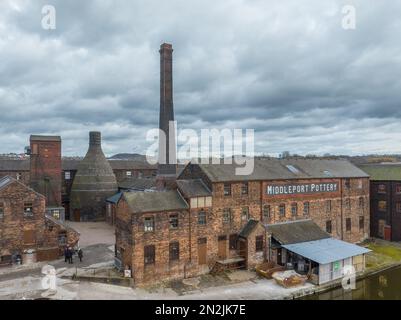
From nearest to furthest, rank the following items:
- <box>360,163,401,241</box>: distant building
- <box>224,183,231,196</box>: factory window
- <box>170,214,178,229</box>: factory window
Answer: <box>170,214,178,229</box>: factory window → <box>224,183,231,196</box>: factory window → <box>360,163,401,241</box>: distant building

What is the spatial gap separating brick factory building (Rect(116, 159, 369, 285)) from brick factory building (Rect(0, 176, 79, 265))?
681 centimetres

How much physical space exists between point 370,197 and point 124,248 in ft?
93.5

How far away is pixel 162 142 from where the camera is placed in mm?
34656

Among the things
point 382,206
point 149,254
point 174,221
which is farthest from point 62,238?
point 382,206

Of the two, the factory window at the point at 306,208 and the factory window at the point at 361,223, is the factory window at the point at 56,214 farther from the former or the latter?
the factory window at the point at 361,223

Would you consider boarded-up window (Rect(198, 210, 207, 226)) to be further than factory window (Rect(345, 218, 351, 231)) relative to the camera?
No

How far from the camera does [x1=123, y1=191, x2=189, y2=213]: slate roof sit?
21889mm

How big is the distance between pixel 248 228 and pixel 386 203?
19036 millimetres

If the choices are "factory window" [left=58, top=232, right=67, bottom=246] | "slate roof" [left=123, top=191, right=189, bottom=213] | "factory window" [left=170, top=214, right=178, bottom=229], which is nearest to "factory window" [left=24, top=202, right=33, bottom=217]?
"factory window" [left=58, top=232, right=67, bottom=246]

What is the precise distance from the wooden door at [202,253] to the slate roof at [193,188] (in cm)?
364

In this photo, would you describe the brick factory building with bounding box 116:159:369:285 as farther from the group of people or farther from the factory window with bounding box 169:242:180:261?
the group of people

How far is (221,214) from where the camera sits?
2522 cm

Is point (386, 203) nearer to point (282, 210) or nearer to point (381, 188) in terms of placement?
point (381, 188)
